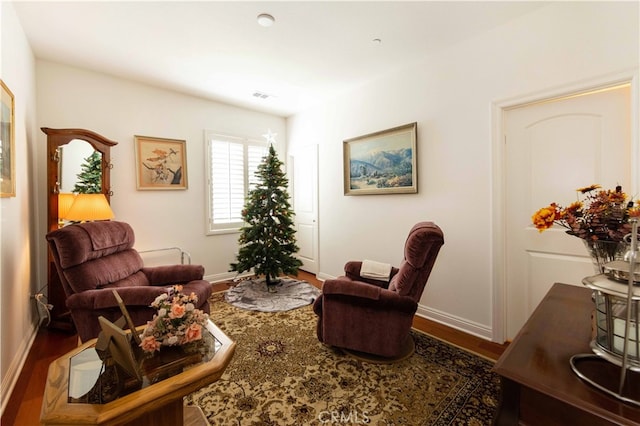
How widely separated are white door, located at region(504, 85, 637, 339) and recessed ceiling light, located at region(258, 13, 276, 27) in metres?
2.26

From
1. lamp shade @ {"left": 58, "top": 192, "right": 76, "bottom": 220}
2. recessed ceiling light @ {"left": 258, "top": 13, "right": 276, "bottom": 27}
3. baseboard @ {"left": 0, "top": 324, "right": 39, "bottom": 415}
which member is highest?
recessed ceiling light @ {"left": 258, "top": 13, "right": 276, "bottom": 27}

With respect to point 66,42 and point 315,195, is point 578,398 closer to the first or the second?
point 315,195

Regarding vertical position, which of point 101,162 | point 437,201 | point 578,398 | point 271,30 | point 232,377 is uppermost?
point 271,30

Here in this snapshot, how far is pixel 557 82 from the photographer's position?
86.1 inches

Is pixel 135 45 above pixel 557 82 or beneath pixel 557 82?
above

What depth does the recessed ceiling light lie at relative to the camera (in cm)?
236

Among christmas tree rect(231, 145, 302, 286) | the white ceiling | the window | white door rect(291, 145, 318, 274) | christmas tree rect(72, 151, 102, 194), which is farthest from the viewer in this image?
white door rect(291, 145, 318, 274)

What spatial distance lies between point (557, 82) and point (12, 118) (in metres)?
4.27

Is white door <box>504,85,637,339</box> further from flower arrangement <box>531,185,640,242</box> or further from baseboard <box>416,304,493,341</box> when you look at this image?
flower arrangement <box>531,185,640,242</box>

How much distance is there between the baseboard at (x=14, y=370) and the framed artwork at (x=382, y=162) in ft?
11.8

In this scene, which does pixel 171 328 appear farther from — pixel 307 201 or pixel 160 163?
pixel 307 201

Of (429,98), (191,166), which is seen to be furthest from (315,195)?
(429,98)

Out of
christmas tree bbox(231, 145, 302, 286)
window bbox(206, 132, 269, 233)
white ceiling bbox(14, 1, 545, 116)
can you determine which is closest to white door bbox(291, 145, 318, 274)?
christmas tree bbox(231, 145, 302, 286)
